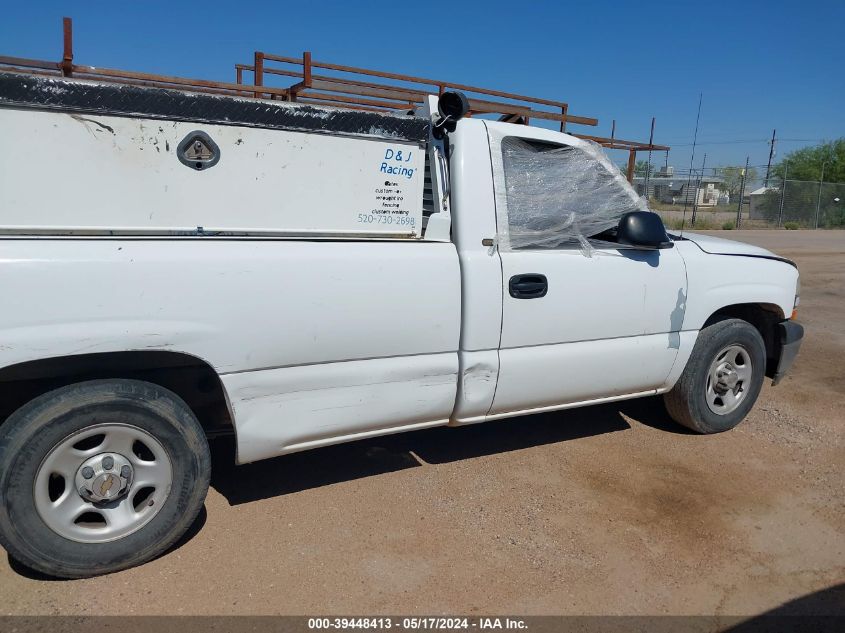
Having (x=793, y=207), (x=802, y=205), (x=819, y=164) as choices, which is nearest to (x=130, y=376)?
(x=793, y=207)

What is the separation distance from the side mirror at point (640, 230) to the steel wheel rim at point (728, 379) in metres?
1.14

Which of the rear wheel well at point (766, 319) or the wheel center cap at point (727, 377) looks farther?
the rear wheel well at point (766, 319)

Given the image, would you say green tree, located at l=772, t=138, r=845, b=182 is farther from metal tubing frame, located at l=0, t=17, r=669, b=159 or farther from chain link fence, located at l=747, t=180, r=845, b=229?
metal tubing frame, located at l=0, t=17, r=669, b=159

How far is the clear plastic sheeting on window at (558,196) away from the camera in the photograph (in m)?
3.85

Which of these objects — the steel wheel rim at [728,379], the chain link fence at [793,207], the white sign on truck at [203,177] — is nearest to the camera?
the white sign on truck at [203,177]

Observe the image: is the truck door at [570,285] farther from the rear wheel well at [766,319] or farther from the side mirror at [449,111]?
the rear wheel well at [766,319]

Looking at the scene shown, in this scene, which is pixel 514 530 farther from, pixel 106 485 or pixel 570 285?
pixel 106 485

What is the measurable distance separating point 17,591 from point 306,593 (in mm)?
1183

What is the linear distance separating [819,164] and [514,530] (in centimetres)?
4554

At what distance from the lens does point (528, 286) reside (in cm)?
375

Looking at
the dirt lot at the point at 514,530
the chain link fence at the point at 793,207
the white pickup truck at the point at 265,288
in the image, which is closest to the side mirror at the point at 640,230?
the white pickup truck at the point at 265,288

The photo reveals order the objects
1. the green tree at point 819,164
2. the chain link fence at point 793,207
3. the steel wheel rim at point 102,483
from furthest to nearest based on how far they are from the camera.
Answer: the green tree at point 819,164 < the chain link fence at point 793,207 < the steel wheel rim at point 102,483

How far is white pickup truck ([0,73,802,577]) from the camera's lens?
9.14 ft

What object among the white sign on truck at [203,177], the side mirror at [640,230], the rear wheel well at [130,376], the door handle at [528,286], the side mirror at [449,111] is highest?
the side mirror at [449,111]
